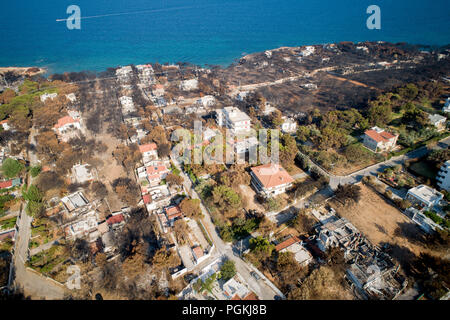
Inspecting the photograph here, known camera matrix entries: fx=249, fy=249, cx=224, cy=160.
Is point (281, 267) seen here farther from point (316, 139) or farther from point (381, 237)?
point (316, 139)

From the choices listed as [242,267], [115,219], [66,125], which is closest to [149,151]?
[115,219]

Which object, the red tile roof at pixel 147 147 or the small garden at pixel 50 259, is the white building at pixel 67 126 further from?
the small garden at pixel 50 259

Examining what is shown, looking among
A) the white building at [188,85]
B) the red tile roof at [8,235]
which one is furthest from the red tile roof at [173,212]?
the white building at [188,85]

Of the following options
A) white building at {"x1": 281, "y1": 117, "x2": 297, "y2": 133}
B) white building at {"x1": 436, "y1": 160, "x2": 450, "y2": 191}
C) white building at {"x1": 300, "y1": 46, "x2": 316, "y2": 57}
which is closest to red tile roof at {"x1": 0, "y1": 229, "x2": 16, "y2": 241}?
white building at {"x1": 281, "y1": 117, "x2": 297, "y2": 133}

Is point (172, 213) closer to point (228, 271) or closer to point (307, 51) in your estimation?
point (228, 271)

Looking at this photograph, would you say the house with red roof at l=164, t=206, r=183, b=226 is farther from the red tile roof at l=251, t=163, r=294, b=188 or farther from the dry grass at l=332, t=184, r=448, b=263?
the dry grass at l=332, t=184, r=448, b=263

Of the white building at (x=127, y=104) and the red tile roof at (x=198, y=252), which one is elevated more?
the white building at (x=127, y=104)
